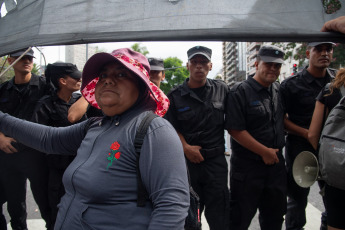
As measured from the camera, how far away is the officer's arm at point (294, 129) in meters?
3.22

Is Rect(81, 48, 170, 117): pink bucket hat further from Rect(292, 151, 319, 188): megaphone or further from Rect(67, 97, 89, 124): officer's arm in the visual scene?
Rect(292, 151, 319, 188): megaphone

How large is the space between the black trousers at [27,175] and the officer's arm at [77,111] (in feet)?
2.02

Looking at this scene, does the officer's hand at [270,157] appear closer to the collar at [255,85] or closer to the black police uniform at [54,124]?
the collar at [255,85]

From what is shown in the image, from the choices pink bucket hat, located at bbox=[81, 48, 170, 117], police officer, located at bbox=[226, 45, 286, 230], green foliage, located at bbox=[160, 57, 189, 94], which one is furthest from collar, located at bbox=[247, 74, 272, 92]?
green foliage, located at bbox=[160, 57, 189, 94]

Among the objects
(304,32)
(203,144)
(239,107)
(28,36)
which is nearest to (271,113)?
(239,107)

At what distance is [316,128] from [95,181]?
2340mm

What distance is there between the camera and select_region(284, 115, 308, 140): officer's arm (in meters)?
3.22

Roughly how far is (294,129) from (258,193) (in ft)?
2.92

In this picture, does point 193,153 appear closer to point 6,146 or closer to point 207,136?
point 207,136

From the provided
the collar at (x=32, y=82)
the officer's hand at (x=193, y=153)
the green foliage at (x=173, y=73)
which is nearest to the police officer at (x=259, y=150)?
the officer's hand at (x=193, y=153)

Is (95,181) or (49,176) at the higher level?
(95,181)

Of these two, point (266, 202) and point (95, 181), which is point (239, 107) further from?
point (95, 181)

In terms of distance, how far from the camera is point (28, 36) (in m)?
1.37

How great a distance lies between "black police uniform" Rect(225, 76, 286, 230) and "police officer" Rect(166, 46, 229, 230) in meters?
0.17
